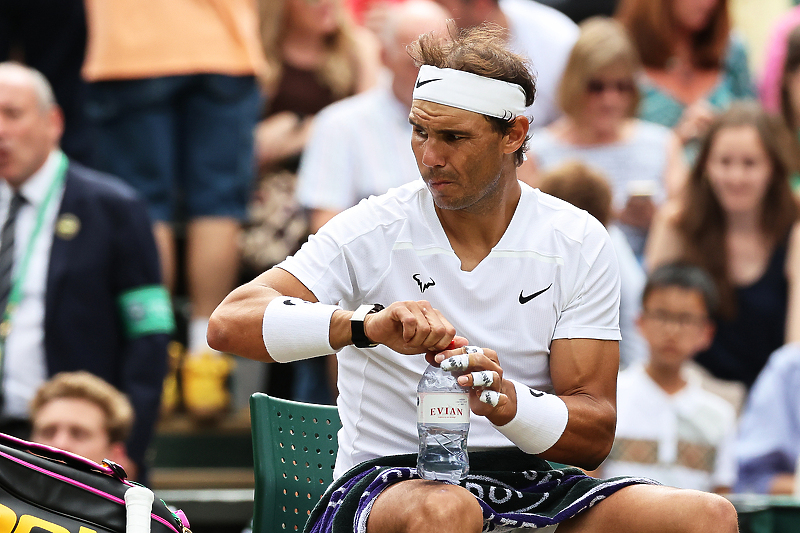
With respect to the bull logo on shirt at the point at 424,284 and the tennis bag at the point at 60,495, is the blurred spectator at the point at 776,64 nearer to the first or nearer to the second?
the bull logo on shirt at the point at 424,284

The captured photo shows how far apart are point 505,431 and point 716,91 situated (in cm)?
433

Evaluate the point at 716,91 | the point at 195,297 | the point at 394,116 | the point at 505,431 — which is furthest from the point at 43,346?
the point at 716,91

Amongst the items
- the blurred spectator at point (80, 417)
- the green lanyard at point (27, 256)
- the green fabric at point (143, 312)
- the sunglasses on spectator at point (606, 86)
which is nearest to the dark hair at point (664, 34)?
the sunglasses on spectator at point (606, 86)

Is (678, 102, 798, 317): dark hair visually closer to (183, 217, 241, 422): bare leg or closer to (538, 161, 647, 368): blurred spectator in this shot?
(538, 161, 647, 368): blurred spectator

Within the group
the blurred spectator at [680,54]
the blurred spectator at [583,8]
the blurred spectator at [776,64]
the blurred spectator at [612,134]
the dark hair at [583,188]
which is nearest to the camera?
the dark hair at [583,188]

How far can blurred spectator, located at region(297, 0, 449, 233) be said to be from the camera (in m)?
5.95

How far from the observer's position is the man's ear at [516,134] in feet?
10.9

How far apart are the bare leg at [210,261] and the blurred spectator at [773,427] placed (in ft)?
8.00

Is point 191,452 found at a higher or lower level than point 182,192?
lower

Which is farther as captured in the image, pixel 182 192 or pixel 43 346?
pixel 182 192

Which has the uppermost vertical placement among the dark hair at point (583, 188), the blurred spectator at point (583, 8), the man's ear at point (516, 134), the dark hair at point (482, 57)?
the blurred spectator at point (583, 8)

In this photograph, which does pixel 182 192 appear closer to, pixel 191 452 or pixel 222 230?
pixel 222 230

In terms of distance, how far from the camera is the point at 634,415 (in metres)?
5.32

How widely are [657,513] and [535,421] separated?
0.35 meters
